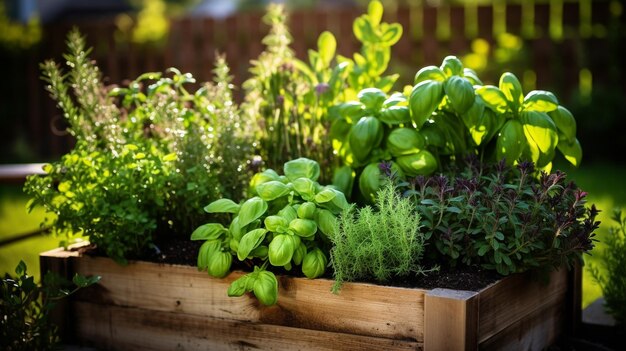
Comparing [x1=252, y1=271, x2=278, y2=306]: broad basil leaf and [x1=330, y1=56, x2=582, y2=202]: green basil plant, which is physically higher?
[x1=330, y1=56, x2=582, y2=202]: green basil plant

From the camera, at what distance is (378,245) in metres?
2.03

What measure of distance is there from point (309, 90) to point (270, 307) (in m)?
0.95

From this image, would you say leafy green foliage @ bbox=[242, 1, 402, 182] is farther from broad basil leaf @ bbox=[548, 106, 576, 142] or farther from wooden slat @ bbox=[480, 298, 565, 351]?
wooden slat @ bbox=[480, 298, 565, 351]

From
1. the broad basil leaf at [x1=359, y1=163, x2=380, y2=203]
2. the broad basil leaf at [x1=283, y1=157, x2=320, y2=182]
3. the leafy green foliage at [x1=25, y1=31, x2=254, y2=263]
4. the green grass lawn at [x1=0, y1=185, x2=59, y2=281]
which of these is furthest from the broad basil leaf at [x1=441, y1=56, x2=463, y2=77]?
the green grass lawn at [x1=0, y1=185, x2=59, y2=281]

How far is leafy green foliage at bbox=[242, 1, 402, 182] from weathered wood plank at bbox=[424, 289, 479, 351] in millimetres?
975

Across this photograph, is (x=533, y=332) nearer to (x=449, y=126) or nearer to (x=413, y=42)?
(x=449, y=126)

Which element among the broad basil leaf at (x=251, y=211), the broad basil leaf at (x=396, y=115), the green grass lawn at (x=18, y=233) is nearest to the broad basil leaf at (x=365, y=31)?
the broad basil leaf at (x=396, y=115)

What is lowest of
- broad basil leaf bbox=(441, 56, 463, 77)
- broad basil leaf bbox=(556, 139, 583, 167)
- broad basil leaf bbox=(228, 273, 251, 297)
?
broad basil leaf bbox=(228, 273, 251, 297)

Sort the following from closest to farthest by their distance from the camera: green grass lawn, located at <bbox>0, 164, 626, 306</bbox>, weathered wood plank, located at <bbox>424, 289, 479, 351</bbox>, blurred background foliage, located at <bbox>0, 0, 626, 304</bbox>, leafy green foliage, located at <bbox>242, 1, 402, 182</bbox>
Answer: weathered wood plank, located at <bbox>424, 289, 479, 351</bbox> < leafy green foliage, located at <bbox>242, 1, 402, 182</bbox> < green grass lawn, located at <bbox>0, 164, 626, 306</bbox> < blurred background foliage, located at <bbox>0, 0, 626, 304</bbox>

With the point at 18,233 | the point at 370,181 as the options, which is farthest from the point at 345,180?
the point at 18,233

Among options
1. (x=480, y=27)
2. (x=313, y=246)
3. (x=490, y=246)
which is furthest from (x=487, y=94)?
(x=480, y=27)

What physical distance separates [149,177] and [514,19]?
640 cm

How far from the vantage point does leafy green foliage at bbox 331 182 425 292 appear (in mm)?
2037

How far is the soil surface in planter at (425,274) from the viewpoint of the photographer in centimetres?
206
